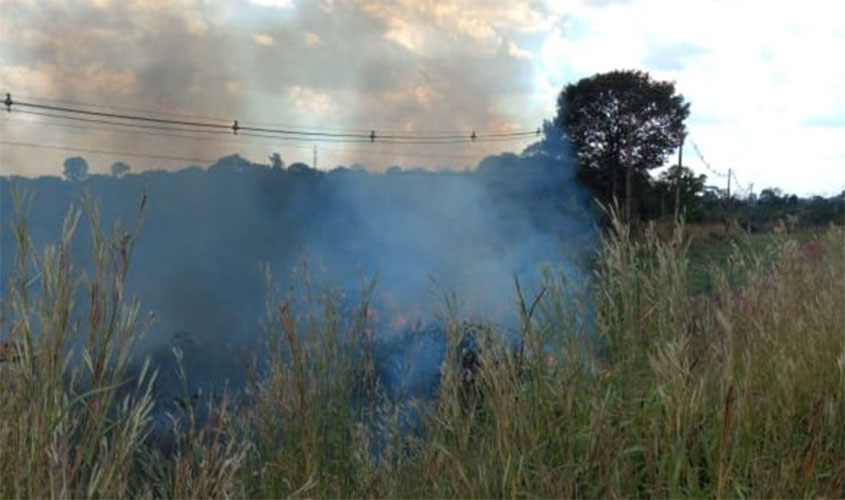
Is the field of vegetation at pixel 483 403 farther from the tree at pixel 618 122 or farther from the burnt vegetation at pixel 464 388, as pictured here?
the tree at pixel 618 122

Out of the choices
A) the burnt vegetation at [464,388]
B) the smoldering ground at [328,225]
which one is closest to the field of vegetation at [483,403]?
the burnt vegetation at [464,388]

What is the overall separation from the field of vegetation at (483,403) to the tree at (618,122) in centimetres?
1837

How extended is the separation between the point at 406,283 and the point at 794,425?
1487cm

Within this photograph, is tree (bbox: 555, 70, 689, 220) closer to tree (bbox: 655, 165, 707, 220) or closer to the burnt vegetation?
tree (bbox: 655, 165, 707, 220)

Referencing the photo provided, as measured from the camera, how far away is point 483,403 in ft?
8.98

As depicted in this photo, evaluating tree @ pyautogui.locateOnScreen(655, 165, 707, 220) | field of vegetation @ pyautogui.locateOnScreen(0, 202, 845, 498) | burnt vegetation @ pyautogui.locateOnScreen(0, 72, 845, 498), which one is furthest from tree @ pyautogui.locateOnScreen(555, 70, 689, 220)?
field of vegetation @ pyautogui.locateOnScreen(0, 202, 845, 498)

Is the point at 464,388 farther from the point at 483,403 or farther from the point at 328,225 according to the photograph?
the point at 328,225

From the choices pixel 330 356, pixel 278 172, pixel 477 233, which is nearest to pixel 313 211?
pixel 278 172

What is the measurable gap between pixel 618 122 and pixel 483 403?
2022 centimetres

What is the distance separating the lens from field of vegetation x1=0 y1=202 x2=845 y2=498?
1762mm

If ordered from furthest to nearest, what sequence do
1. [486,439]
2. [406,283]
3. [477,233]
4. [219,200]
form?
[219,200]
[477,233]
[406,283]
[486,439]

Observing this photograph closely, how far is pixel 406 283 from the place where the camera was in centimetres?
1748

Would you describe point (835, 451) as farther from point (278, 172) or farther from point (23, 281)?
point (278, 172)

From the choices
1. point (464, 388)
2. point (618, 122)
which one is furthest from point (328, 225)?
point (464, 388)
